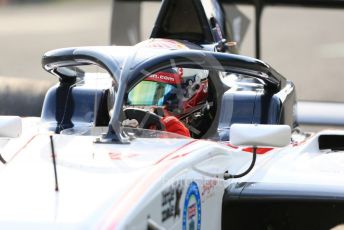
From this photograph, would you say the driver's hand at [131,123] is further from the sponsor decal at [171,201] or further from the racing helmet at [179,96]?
the sponsor decal at [171,201]

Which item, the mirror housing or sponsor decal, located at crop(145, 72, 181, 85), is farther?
sponsor decal, located at crop(145, 72, 181, 85)

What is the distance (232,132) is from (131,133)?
386 millimetres

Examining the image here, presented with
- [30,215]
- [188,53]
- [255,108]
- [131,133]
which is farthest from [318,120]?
[30,215]

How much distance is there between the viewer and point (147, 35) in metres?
12.6

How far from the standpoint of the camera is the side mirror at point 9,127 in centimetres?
345

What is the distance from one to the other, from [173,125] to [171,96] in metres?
0.24

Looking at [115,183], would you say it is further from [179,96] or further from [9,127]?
[179,96]

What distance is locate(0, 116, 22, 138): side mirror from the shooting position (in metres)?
3.45

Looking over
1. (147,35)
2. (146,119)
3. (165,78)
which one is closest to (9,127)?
(146,119)

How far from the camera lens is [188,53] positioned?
12.8ft

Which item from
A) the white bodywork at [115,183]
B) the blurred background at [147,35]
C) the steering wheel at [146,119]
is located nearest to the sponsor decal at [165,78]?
the steering wheel at [146,119]

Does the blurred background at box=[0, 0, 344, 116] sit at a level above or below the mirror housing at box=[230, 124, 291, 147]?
below

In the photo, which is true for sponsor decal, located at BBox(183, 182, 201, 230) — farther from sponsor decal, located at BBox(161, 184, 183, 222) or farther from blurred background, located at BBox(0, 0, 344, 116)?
blurred background, located at BBox(0, 0, 344, 116)

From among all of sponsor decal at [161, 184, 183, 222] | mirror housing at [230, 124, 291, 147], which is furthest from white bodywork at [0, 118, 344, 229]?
mirror housing at [230, 124, 291, 147]
